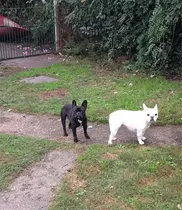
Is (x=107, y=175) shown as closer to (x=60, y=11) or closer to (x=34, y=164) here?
(x=34, y=164)

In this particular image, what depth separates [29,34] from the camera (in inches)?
513

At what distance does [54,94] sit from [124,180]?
399 centimetres

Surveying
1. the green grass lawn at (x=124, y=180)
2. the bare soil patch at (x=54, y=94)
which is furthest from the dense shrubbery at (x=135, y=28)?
the green grass lawn at (x=124, y=180)

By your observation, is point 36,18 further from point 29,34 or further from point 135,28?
point 135,28

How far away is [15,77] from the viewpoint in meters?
9.73

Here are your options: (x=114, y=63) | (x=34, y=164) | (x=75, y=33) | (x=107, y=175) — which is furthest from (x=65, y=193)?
(x=75, y=33)

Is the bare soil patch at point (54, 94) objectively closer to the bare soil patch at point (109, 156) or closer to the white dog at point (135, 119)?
the white dog at point (135, 119)

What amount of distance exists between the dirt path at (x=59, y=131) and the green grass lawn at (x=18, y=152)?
12.7 inches

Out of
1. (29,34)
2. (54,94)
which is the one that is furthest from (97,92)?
(29,34)

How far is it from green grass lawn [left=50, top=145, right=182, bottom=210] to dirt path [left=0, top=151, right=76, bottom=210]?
15 cm

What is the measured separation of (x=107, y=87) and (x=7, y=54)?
492 centimetres

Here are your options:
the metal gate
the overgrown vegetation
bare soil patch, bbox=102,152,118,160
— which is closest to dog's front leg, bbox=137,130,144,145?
bare soil patch, bbox=102,152,118,160

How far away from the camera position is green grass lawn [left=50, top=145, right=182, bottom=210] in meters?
4.20

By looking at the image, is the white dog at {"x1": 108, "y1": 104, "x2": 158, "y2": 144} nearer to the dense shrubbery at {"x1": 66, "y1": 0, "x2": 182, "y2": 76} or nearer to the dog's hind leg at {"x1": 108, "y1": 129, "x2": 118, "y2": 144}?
the dog's hind leg at {"x1": 108, "y1": 129, "x2": 118, "y2": 144}
